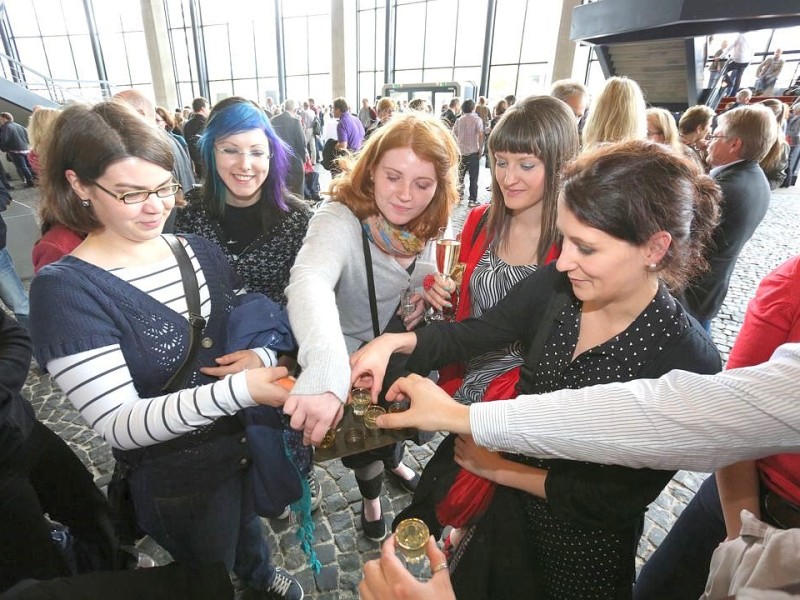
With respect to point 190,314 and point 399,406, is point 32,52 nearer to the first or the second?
point 190,314

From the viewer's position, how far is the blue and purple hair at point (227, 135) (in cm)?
209

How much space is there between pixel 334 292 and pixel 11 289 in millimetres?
4152

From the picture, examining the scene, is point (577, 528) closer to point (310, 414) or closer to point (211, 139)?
point (310, 414)

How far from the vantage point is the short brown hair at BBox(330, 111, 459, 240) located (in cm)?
176

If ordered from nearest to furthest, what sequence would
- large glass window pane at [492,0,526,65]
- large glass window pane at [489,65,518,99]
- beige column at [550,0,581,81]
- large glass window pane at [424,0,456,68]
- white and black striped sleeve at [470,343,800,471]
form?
1. white and black striped sleeve at [470,343,800,471]
2. beige column at [550,0,581,81]
3. large glass window pane at [492,0,526,65]
4. large glass window pane at [489,65,518,99]
5. large glass window pane at [424,0,456,68]

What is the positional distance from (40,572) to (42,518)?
7.7 inches

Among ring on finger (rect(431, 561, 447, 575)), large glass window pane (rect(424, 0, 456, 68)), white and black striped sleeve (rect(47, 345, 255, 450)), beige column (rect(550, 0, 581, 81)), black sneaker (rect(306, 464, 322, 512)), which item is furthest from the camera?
large glass window pane (rect(424, 0, 456, 68))

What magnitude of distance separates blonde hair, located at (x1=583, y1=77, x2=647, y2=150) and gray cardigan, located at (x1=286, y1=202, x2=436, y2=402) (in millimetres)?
2029

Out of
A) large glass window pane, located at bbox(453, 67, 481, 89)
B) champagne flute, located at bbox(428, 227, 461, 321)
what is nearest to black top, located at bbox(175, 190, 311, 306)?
champagne flute, located at bbox(428, 227, 461, 321)

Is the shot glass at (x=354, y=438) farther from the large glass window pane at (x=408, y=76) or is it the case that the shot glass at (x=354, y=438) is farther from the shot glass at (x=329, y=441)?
the large glass window pane at (x=408, y=76)

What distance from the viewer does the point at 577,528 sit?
4.36ft

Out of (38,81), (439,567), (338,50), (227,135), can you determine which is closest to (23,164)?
(38,81)

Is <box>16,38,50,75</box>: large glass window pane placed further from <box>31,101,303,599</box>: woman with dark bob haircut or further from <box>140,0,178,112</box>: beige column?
<box>31,101,303,599</box>: woman with dark bob haircut

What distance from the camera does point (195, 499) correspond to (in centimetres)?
149
